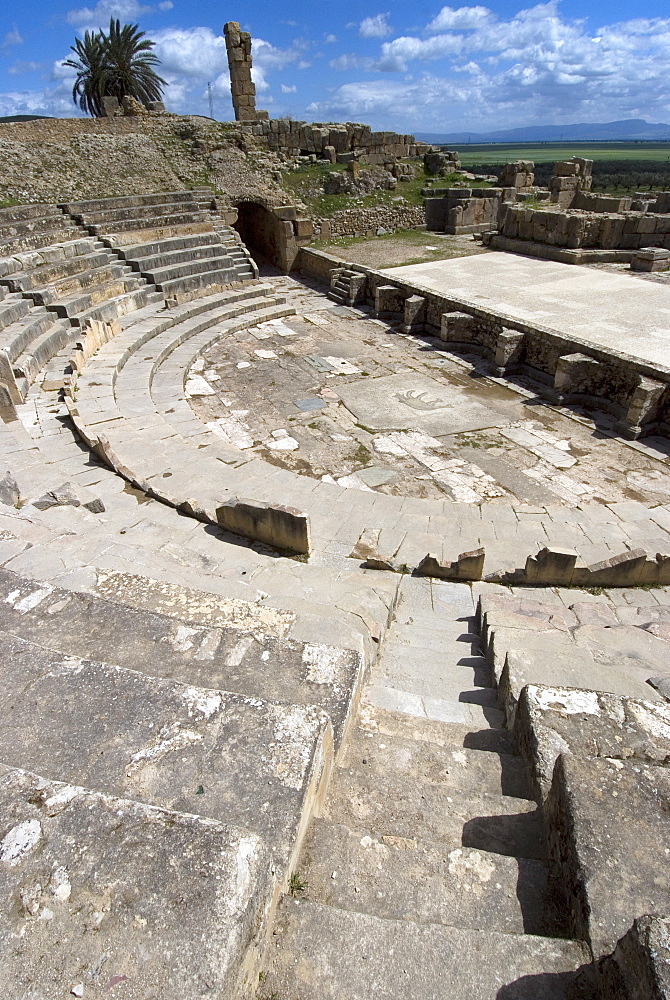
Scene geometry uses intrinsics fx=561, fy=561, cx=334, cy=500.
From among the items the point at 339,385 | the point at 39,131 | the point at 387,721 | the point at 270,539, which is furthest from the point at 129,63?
the point at 387,721

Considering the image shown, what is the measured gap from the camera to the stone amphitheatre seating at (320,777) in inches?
69.9

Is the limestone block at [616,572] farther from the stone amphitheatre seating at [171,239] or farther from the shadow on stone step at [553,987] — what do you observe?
the stone amphitheatre seating at [171,239]

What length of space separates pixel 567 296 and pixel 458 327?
3.32 metres

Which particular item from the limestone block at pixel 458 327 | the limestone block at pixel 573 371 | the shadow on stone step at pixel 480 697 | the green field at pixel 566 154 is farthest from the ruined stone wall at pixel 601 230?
the green field at pixel 566 154

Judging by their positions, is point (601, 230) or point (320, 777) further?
point (601, 230)

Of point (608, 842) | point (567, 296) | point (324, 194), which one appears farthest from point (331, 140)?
point (608, 842)

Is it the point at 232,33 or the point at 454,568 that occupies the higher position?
the point at 232,33

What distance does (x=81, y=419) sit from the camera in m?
9.70

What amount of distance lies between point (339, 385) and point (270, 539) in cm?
633

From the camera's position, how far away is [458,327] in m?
14.0

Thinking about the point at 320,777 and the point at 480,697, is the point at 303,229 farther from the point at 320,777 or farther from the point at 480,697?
the point at 320,777

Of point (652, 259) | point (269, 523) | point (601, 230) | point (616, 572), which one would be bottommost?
point (616, 572)

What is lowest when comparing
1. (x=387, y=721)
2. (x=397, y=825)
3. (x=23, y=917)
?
(x=387, y=721)

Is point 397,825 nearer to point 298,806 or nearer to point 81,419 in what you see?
point 298,806
